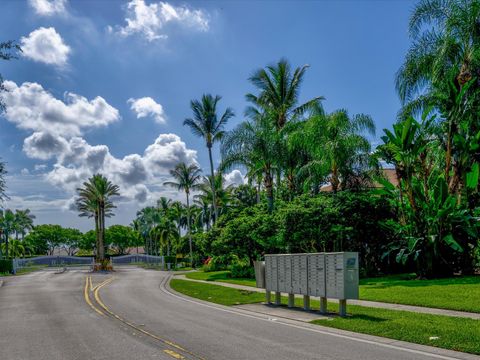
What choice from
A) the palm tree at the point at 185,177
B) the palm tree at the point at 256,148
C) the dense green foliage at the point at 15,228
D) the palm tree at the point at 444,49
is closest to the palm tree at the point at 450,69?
the palm tree at the point at 444,49

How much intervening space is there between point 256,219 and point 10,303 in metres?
15.9

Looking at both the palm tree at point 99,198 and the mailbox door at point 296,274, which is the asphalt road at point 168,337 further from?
the palm tree at point 99,198

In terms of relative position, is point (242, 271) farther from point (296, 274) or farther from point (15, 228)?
point (15, 228)

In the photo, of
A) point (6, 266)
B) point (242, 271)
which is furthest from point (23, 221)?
point (242, 271)

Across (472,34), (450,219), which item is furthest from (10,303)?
(472,34)

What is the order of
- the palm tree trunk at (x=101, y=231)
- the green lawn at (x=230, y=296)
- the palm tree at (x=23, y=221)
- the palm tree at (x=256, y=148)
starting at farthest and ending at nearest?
the palm tree at (x=23, y=221)
the palm tree trunk at (x=101, y=231)
the palm tree at (x=256, y=148)
the green lawn at (x=230, y=296)

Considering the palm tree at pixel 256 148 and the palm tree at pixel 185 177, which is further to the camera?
the palm tree at pixel 185 177

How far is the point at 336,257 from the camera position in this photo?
521 inches

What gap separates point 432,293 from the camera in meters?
16.2

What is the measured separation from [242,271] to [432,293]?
61.3 feet

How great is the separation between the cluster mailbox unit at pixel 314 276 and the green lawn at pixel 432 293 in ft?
9.55

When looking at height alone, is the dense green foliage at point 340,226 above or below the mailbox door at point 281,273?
above

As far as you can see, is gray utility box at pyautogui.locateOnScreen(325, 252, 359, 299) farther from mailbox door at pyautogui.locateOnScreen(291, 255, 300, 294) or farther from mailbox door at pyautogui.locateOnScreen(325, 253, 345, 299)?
mailbox door at pyautogui.locateOnScreen(291, 255, 300, 294)

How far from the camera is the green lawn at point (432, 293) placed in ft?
45.2
